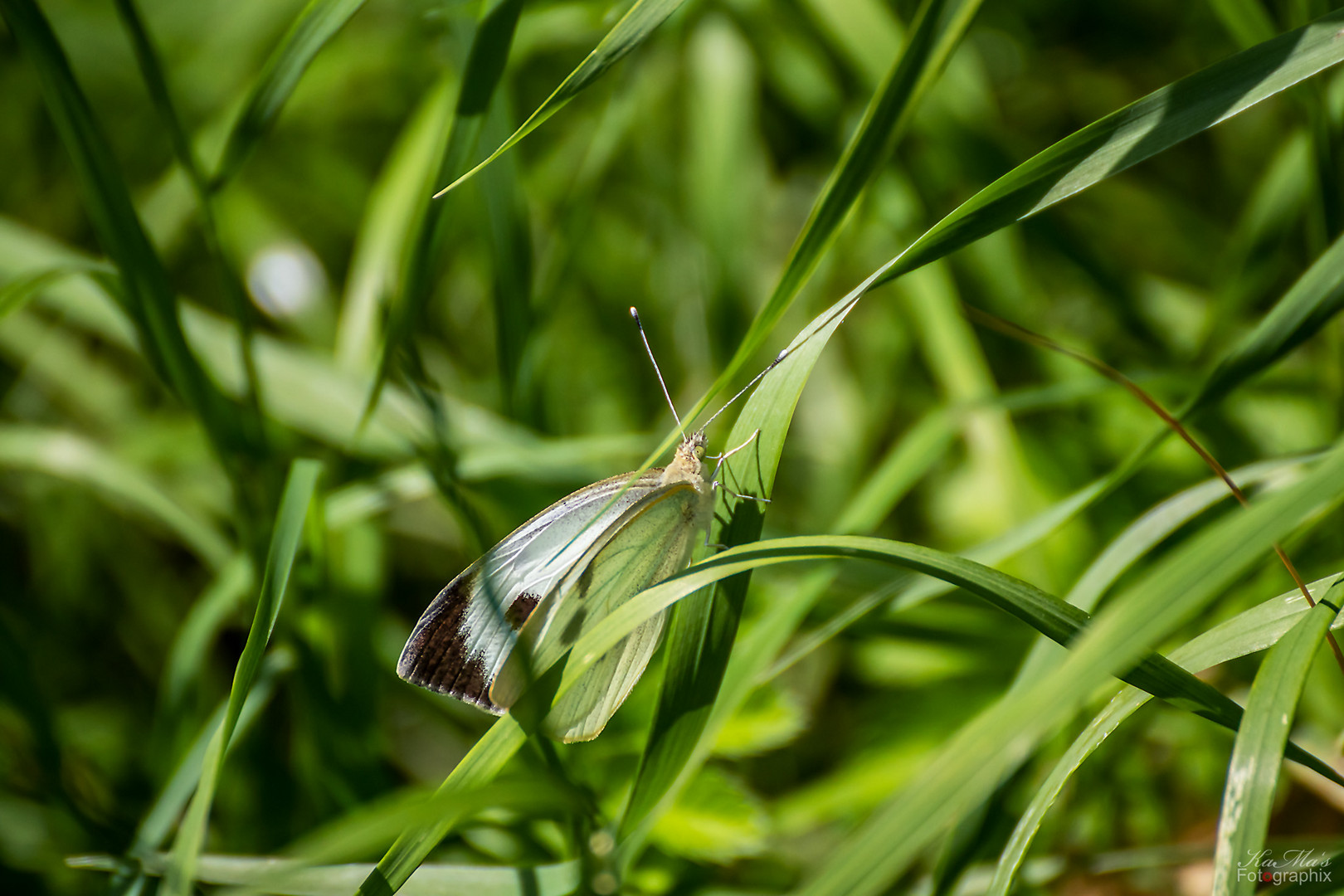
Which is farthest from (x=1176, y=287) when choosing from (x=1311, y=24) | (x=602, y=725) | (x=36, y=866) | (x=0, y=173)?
(x=0, y=173)

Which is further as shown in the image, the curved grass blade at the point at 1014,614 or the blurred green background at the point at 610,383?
the blurred green background at the point at 610,383

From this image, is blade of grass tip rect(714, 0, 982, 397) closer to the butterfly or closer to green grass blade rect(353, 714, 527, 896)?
the butterfly

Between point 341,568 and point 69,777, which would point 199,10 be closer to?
point 341,568

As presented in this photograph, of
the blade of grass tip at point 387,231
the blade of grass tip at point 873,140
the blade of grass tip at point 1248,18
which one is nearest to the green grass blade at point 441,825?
the blade of grass tip at point 873,140

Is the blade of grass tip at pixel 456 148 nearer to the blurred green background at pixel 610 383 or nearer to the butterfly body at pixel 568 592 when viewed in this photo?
the blurred green background at pixel 610 383

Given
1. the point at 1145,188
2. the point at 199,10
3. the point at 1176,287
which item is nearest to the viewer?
the point at 1176,287

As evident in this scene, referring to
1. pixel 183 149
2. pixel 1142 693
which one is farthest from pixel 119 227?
pixel 1142 693
